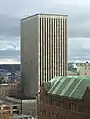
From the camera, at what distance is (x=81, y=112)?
118 meters

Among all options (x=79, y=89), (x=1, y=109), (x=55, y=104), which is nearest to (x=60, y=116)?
(x=55, y=104)

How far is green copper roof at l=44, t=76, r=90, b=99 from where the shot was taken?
121938 millimetres

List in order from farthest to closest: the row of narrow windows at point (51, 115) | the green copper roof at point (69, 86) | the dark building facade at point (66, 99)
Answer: the row of narrow windows at point (51, 115)
the green copper roof at point (69, 86)
the dark building facade at point (66, 99)

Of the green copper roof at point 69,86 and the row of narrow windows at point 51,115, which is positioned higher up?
the green copper roof at point 69,86

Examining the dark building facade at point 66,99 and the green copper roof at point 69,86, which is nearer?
the dark building facade at point 66,99

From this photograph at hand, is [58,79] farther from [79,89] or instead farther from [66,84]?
[79,89]

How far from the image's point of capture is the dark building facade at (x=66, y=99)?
117m

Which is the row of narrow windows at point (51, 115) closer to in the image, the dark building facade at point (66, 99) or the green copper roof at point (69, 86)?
the dark building facade at point (66, 99)

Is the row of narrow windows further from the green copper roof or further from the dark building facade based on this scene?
the green copper roof

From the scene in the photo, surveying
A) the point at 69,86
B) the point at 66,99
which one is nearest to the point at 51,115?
the point at 66,99

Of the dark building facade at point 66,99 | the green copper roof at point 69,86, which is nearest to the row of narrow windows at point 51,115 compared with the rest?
the dark building facade at point 66,99

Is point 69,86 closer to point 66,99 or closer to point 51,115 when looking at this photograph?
point 66,99

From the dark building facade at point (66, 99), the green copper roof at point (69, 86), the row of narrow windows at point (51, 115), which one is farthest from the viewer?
the row of narrow windows at point (51, 115)

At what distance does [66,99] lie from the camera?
127562mm
